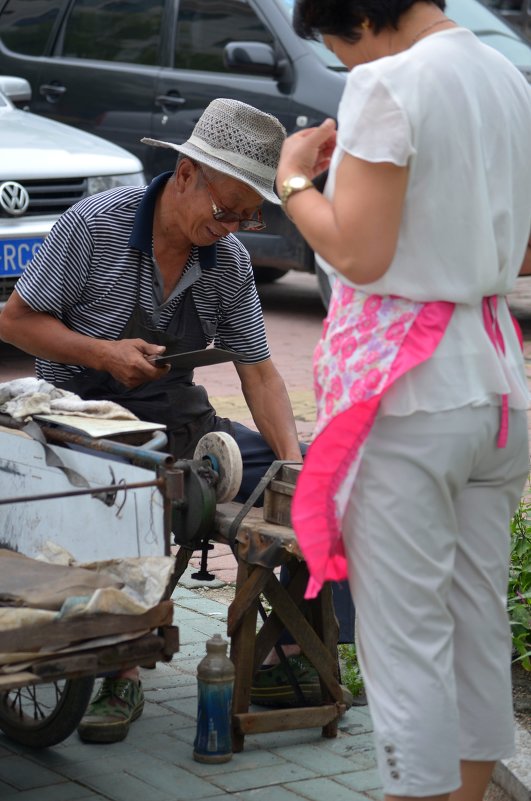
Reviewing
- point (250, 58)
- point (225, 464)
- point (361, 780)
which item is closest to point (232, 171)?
point (225, 464)

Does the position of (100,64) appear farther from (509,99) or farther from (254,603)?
(509,99)

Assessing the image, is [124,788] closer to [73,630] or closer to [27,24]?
[73,630]

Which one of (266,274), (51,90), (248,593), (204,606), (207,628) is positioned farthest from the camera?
(266,274)

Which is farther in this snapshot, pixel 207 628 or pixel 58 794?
pixel 207 628

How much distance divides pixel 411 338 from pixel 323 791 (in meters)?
1.31

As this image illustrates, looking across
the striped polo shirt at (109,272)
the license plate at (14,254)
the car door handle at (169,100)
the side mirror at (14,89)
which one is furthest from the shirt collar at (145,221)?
the car door handle at (169,100)

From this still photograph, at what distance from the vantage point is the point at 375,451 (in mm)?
2350

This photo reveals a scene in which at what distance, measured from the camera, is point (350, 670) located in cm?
387

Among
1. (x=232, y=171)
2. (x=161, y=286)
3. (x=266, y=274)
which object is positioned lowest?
(x=266, y=274)

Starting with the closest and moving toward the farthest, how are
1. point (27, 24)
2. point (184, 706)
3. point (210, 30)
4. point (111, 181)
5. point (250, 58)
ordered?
1. point (184, 706)
2. point (111, 181)
3. point (250, 58)
4. point (210, 30)
5. point (27, 24)

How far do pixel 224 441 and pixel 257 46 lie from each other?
17.1 ft

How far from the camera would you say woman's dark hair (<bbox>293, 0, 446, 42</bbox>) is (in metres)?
2.36

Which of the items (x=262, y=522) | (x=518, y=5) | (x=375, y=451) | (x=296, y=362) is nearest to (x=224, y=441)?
(x=262, y=522)

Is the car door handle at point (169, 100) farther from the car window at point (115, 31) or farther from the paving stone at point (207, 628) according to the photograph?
the paving stone at point (207, 628)
